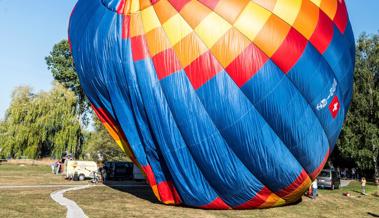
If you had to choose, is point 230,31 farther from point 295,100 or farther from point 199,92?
point 295,100

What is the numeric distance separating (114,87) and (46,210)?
444 cm

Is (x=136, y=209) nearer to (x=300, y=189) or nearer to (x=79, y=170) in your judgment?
(x=300, y=189)

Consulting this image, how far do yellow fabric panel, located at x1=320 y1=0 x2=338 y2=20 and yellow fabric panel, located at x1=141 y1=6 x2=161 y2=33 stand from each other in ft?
18.2

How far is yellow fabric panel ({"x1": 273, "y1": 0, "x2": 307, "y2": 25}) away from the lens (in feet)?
43.0

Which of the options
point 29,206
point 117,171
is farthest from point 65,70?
point 29,206

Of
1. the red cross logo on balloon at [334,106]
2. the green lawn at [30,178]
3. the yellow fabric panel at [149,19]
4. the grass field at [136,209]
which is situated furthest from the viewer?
the green lawn at [30,178]

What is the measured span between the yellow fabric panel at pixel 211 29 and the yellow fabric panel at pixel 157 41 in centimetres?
106

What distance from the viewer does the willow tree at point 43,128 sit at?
44.3 meters

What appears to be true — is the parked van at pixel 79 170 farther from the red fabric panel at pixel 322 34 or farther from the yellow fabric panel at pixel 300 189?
the red fabric panel at pixel 322 34

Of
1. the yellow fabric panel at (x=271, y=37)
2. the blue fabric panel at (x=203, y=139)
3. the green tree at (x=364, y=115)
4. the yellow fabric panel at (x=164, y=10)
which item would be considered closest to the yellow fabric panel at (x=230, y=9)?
the yellow fabric panel at (x=271, y=37)

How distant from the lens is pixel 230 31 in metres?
12.7

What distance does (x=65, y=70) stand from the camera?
5394cm

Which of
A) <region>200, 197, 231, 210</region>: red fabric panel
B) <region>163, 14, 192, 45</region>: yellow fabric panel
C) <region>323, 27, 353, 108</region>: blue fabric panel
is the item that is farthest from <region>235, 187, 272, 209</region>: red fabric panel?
<region>163, 14, 192, 45</region>: yellow fabric panel

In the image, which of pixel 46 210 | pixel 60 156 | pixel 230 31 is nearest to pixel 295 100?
pixel 230 31
